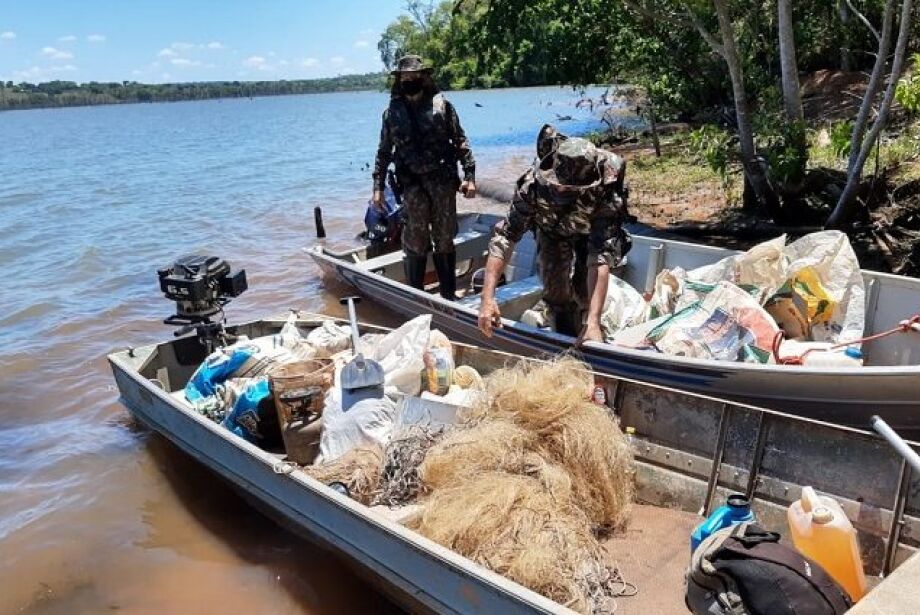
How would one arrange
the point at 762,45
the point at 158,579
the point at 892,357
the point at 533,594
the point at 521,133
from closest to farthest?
→ the point at 533,594
the point at 158,579
the point at 892,357
the point at 762,45
the point at 521,133

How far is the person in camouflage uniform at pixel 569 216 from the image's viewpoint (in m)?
4.72

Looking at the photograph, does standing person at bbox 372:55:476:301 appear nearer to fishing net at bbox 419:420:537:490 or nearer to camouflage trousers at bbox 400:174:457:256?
camouflage trousers at bbox 400:174:457:256

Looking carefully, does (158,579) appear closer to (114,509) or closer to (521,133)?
(114,509)

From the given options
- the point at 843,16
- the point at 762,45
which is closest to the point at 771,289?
the point at 762,45

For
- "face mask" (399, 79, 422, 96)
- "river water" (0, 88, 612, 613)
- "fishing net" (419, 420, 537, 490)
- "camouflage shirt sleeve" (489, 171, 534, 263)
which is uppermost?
"face mask" (399, 79, 422, 96)

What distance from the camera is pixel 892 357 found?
5.06 metres

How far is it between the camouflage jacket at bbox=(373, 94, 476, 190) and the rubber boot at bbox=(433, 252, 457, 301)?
779 millimetres

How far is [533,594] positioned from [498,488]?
76 cm

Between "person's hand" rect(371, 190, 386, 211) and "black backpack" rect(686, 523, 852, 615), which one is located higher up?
"person's hand" rect(371, 190, 386, 211)

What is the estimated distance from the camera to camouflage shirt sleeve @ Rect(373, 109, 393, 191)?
671 centimetres

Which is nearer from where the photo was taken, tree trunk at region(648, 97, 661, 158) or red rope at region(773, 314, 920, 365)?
red rope at region(773, 314, 920, 365)

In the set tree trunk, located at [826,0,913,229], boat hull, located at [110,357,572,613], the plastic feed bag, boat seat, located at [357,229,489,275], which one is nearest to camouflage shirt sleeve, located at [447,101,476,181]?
boat seat, located at [357,229,489,275]

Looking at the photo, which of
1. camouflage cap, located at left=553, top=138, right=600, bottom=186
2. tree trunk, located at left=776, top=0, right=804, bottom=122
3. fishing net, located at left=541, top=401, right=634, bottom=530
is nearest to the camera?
fishing net, located at left=541, top=401, right=634, bottom=530

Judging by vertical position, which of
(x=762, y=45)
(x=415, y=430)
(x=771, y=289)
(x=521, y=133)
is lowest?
(x=521, y=133)
